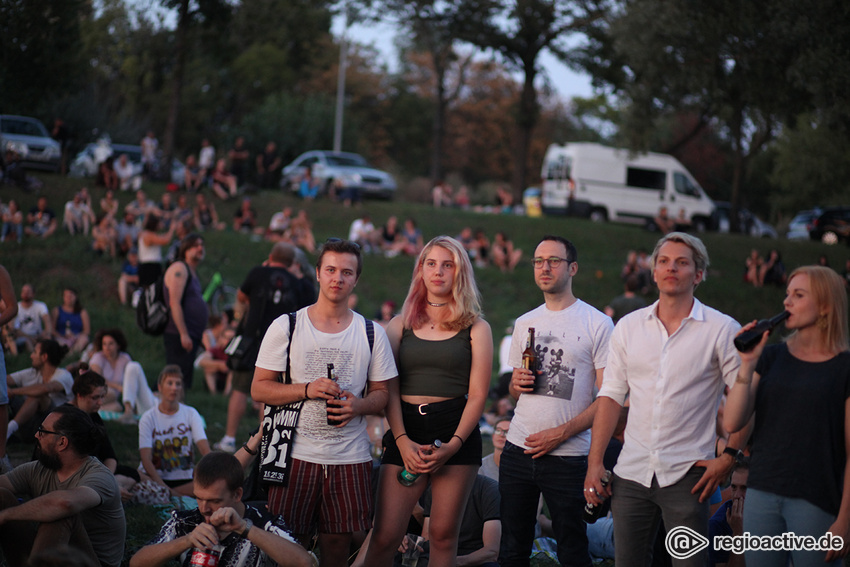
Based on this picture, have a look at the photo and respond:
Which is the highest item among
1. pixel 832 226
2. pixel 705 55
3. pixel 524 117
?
pixel 524 117

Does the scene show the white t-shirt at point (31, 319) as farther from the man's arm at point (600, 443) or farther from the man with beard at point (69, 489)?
the man's arm at point (600, 443)

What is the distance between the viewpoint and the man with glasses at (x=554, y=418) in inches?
174

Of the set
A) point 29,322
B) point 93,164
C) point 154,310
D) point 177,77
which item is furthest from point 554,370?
point 93,164

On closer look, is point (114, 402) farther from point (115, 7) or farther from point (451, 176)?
point (451, 176)

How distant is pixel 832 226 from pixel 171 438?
26.4 metres

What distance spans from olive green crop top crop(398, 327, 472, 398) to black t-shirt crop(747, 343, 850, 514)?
1.44 m

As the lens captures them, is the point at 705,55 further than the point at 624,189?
No

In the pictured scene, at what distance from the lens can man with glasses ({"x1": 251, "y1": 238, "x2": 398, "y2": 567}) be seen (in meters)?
4.11

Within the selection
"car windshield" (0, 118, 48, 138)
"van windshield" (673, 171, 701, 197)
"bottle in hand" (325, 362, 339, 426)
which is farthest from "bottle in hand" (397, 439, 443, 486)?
"van windshield" (673, 171, 701, 197)

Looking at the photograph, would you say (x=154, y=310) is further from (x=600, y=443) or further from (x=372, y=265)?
(x=372, y=265)

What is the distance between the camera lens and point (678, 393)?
12.7 feet

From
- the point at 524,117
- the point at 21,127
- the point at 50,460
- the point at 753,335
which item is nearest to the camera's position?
the point at 753,335

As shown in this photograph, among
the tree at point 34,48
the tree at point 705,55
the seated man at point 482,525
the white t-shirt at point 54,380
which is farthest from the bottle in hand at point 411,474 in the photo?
the tree at point 34,48

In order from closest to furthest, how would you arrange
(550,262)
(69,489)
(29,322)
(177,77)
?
1. (69,489)
2. (550,262)
3. (29,322)
4. (177,77)
